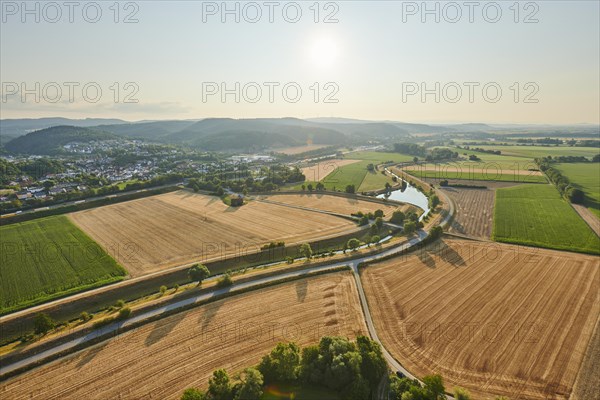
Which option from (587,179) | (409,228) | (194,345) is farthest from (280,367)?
(587,179)

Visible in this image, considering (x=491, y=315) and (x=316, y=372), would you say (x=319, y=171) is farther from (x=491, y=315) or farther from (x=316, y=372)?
(x=316, y=372)

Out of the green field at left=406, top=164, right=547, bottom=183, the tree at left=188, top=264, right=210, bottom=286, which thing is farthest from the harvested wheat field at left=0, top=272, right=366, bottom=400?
the green field at left=406, top=164, right=547, bottom=183

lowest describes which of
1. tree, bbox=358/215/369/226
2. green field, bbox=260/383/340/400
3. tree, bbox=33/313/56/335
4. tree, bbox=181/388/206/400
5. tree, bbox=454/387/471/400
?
green field, bbox=260/383/340/400

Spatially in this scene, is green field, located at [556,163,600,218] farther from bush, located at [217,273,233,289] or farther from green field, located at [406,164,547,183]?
bush, located at [217,273,233,289]

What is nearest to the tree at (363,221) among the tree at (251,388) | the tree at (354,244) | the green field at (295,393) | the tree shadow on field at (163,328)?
the tree at (354,244)

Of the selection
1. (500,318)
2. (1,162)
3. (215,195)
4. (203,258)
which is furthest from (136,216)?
(1,162)

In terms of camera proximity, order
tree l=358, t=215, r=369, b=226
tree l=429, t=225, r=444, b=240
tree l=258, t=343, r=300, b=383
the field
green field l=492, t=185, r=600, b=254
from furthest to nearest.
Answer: tree l=358, t=215, r=369, b=226 < the field < tree l=429, t=225, r=444, b=240 < green field l=492, t=185, r=600, b=254 < tree l=258, t=343, r=300, b=383

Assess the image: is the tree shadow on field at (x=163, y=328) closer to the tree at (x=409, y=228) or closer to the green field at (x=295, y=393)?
the green field at (x=295, y=393)
